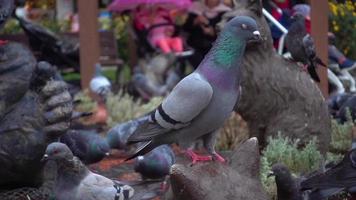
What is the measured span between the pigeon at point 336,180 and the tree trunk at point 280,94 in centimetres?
165

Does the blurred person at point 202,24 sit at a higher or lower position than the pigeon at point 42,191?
lower

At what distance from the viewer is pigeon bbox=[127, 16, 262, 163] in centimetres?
392

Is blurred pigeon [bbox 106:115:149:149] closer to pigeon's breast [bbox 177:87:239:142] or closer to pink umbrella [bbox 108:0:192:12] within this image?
pigeon's breast [bbox 177:87:239:142]

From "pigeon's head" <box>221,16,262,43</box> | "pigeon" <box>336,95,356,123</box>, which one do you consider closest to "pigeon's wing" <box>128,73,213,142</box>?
"pigeon's head" <box>221,16,262,43</box>

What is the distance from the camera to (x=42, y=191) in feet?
14.7

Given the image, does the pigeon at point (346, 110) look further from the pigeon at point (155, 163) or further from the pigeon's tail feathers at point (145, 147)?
the pigeon's tail feathers at point (145, 147)

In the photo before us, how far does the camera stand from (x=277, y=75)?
234 inches

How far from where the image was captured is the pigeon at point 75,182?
4152mm

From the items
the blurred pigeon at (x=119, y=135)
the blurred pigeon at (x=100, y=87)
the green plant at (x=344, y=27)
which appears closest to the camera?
the blurred pigeon at (x=119, y=135)

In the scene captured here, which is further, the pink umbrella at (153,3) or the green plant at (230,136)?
the pink umbrella at (153,3)

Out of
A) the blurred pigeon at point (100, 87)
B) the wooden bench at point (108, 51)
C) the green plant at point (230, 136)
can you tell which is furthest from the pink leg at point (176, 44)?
the green plant at point (230, 136)

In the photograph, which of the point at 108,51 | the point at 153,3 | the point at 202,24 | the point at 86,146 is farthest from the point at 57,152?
the point at 108,51

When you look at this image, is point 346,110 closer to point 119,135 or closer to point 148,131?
point 119,135

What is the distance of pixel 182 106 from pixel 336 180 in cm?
97
